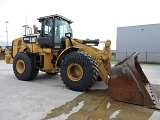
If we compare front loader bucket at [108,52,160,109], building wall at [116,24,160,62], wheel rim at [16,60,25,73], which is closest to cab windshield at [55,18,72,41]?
wheel rim at [16,60,25,73]

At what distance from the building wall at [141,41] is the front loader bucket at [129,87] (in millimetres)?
18920

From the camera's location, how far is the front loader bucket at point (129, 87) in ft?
12.7

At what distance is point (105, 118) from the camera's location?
3246mm

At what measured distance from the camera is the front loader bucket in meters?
3.88

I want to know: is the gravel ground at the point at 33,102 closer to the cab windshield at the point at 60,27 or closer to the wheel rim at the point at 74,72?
the wheel rim at the point at 74,72

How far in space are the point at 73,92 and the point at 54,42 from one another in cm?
198

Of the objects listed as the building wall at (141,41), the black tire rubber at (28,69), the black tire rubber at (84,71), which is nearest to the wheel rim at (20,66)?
the black tire rubber at (28,69)

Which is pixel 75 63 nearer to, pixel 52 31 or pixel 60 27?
pixel 52 31

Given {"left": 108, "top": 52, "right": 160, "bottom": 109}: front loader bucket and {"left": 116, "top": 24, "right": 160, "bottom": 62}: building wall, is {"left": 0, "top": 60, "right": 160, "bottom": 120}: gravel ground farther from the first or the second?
{"left": 116, "top": 24, "right": 160, "bottom": 62}: building wall

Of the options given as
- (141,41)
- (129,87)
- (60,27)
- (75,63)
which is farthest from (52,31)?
(141,41)

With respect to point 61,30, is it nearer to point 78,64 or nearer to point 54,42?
point 54,42

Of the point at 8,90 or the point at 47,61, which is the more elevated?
the point at 47,61

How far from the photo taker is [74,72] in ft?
17.7

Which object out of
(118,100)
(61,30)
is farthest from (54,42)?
(118,100)
